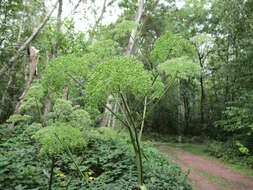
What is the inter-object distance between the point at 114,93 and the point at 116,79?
1.62ft

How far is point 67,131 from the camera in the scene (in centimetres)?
267

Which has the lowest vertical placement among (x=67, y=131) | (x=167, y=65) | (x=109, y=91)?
(x=67, y=131)

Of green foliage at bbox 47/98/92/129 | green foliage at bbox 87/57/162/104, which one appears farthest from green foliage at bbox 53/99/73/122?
green foliage at bbox 87/57/162/104

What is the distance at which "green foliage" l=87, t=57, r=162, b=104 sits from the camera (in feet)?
6.55

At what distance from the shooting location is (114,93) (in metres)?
2.47

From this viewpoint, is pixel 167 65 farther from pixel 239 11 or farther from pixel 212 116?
pixel 212 116

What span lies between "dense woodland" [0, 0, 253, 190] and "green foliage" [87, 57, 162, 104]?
11mm

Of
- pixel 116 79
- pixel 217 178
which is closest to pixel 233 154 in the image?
pixel 217 178

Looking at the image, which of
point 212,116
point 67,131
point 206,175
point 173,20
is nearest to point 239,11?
point 173,20

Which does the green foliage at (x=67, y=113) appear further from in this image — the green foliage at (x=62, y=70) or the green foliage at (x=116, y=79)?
the green foliage at (x=116, y=79)

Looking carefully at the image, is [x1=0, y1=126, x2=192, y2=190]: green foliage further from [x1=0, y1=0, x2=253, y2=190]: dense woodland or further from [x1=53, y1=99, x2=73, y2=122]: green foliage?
[x1=53, y1=99, x2=73, y2=122]: green foliage

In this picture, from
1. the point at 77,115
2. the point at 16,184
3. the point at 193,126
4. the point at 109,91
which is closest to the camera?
the point at 109,91

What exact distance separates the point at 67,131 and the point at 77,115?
1.19m

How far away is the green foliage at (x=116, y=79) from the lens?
200 centimetres
